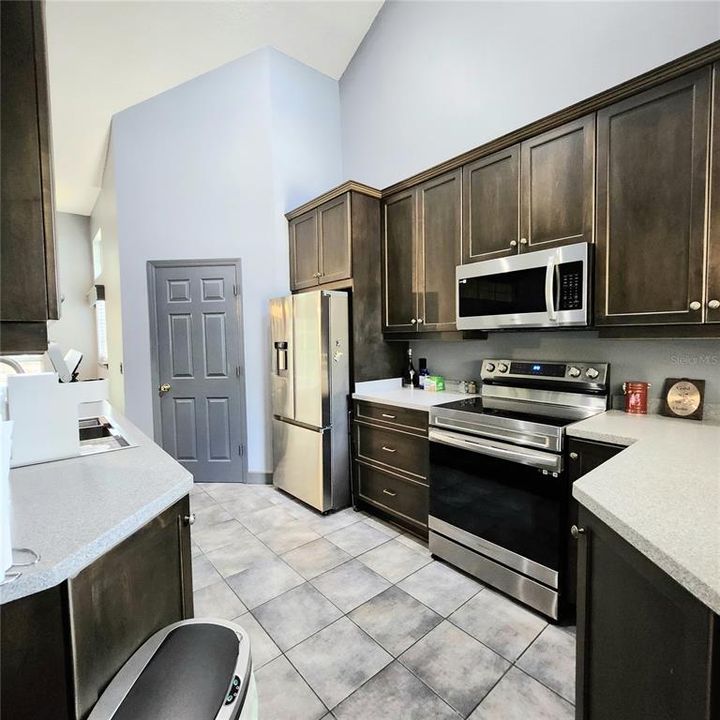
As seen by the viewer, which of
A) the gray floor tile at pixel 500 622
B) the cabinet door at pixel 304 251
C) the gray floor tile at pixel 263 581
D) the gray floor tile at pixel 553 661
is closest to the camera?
the gray floor tile at pixel 553 661

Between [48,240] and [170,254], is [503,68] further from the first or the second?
[170,254]

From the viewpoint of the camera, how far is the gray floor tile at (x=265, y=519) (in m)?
2.86

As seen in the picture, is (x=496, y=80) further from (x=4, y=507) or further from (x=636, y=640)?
(x=4, y=507)

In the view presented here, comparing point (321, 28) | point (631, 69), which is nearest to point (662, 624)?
point (631, 69)

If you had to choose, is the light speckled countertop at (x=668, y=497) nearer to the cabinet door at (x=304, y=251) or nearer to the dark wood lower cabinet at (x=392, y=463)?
the dark wood lower cabinet at (x=392, y=463)

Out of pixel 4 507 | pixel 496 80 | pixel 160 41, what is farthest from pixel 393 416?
pixel 160 41

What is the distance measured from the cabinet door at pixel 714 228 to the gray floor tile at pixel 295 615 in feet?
7.06

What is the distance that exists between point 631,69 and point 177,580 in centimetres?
308

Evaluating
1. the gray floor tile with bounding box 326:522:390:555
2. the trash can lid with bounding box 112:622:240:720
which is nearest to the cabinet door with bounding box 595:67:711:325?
the gray floor tile with bounding box 326:522:390:555

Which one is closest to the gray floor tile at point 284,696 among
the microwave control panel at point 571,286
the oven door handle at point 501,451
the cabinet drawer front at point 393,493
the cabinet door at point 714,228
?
the cabinet drawer front at point 393,493

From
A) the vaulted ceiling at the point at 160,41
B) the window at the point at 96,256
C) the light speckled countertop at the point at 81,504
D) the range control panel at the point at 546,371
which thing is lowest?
the light speckled countertop at the point at 81,504

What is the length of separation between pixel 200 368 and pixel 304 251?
150cm

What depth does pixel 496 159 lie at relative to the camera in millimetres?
2307

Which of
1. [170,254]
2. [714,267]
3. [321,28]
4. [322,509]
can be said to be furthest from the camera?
[170,254]
